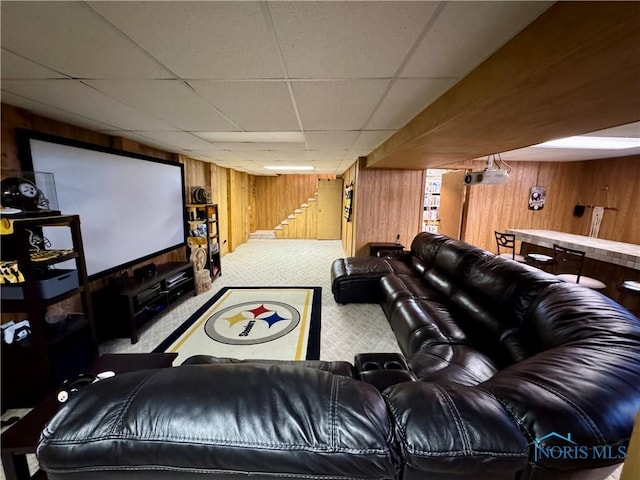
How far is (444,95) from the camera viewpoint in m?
1.72

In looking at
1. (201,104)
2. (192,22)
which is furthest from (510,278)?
(201,104)

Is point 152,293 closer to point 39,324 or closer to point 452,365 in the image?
point 39,324

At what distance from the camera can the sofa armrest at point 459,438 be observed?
2.03ft

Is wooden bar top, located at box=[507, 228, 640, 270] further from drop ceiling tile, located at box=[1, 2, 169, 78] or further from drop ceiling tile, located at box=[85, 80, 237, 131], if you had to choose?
drop ceiling tile, located at box=[1, 2, 169, 78]

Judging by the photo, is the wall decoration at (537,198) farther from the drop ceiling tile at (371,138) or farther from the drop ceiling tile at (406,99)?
the drop ceiling tile at (406,99)

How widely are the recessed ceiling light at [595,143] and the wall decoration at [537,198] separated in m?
1.87

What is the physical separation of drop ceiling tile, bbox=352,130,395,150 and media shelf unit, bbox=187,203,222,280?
2.70m

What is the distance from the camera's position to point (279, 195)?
9539 millimetres

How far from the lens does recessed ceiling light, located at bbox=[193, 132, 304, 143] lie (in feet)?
9.39

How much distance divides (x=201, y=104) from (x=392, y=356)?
230 centimetres

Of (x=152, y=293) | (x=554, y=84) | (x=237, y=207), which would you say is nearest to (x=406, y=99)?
(x=554, y=84)

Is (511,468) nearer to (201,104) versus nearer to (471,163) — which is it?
(201,104)

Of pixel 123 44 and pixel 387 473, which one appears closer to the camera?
pixel 387 473

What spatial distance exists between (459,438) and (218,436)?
59 cm
